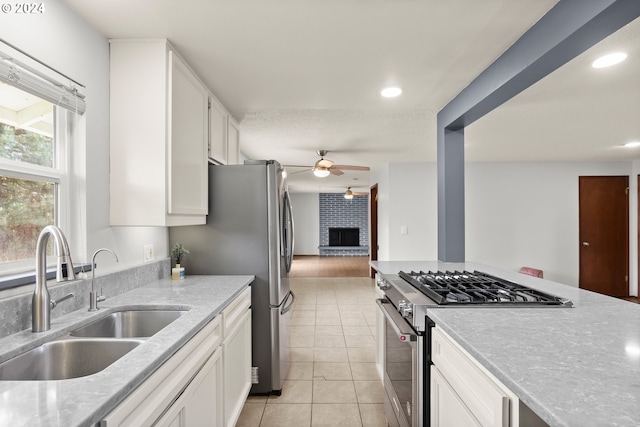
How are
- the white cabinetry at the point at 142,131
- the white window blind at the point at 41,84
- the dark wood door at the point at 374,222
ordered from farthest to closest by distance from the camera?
the dark wood door at the point at 374,222
the white cabinetry at the point at 142,131
the white window blind at the point at 41,84

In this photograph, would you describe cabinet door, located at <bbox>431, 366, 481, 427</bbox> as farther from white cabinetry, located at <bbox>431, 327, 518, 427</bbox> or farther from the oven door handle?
the oven door handle

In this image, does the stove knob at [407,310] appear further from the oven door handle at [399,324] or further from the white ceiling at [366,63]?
the white ceiling at [366,63]

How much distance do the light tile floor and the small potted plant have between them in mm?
1015

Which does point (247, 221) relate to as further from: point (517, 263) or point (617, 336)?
point (517, 263)

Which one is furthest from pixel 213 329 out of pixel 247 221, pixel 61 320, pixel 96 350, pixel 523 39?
pixel 523 39

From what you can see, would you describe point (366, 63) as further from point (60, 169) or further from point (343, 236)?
point (343, 236)

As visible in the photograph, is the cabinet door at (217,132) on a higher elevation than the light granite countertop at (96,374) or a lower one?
higher

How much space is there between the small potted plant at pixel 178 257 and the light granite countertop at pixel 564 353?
168 centimetres

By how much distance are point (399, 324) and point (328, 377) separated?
4.64 feet

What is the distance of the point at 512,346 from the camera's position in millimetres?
983

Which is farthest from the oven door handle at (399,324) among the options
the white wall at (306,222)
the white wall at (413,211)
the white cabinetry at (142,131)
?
the white wall at (306,222)

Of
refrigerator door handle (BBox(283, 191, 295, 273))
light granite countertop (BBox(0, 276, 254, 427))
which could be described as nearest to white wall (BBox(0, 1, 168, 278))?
light granite countertop (BBox(0, 276, 254, 427))

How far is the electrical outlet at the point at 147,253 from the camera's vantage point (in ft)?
6.98

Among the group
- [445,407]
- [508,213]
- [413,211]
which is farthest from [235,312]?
[508,213]
